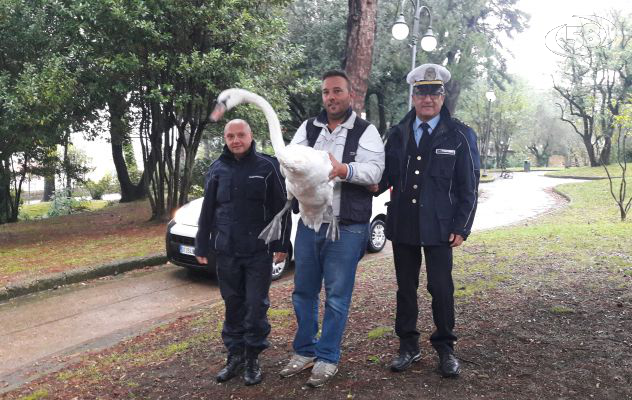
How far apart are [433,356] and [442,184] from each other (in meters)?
1.32

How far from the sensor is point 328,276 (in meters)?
3.42

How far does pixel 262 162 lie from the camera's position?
12.2ft

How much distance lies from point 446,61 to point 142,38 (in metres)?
16.5

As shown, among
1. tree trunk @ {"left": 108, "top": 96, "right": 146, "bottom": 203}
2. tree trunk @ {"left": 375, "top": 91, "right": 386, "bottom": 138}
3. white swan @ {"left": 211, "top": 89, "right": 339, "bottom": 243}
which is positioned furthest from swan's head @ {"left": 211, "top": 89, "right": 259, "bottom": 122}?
tree trunk @ {"left": 375, "top": 91, "right": 386, "bottom": 138}

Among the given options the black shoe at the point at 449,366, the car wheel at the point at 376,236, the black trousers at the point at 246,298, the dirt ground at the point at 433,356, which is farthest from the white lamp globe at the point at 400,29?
the black shoe at the point at 449,366

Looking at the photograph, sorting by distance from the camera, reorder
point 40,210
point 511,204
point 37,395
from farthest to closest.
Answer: point 40,210, point 511,204, point 37,395

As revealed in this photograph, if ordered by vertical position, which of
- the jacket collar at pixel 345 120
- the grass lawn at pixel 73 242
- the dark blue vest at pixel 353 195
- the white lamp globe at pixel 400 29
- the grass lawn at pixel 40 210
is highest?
the white lamp globe at pixel 400 29

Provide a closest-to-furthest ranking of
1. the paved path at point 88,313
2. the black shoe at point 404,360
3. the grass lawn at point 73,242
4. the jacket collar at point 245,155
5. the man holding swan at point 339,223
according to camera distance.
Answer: the man holding swan at point 339,223
the black shoe at point 404,360
the jacket collar at point 245,155
the paved path at point 88,313
the grass lawn at point 73,242

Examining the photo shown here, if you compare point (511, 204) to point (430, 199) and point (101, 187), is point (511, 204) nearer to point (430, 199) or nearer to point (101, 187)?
point (430, 199)

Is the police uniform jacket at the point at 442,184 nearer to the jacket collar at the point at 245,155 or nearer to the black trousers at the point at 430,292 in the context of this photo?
the black trousers at the point at 430,292

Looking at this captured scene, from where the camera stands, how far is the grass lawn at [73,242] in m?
8.59

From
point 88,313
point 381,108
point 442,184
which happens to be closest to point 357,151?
point 442,184

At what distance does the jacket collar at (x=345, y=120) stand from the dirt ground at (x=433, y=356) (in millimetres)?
1691

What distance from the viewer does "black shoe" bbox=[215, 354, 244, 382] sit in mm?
3662
